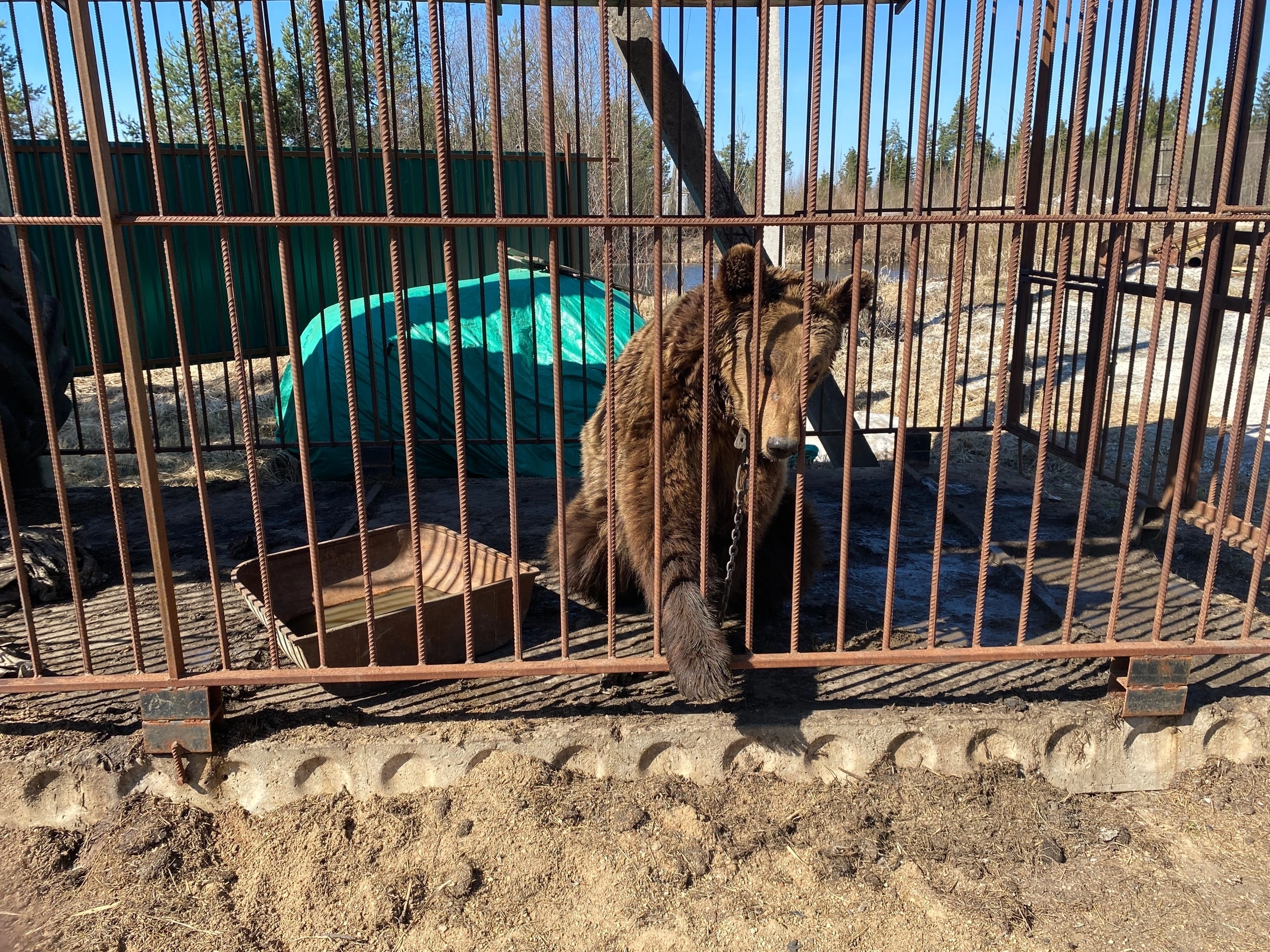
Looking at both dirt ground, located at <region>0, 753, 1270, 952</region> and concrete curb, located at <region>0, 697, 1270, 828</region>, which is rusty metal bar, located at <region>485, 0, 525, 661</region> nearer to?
concrete curb, located at <region>0, 697, 1270, 828</region>

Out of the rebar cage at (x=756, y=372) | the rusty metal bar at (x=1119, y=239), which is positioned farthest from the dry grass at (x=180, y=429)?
the rusty metal bar at (x=1119, y=239)

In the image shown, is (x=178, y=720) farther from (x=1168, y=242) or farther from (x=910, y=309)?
(x=1168, y=242)

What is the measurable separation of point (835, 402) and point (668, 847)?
4.51 meters

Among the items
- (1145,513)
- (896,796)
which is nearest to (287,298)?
(896,796)

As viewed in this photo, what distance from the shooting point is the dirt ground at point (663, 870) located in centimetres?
282

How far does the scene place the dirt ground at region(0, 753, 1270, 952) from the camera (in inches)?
111

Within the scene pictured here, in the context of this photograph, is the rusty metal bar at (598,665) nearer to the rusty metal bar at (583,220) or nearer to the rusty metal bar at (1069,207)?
the rusty metal bar at (1069,207)

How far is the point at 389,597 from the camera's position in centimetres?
440

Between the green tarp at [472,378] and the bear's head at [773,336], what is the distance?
3822 mm

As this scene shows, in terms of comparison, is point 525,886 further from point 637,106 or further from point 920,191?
point 637,106

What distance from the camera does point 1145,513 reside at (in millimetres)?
4879

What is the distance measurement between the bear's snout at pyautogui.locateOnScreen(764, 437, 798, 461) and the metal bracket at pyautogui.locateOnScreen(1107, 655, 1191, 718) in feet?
5.14

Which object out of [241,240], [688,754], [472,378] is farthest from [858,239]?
[241,240]


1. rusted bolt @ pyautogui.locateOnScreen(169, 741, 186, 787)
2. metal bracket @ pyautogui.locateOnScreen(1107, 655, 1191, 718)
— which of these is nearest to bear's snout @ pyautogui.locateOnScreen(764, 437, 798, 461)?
metal bracket @ pyautogui.locateOnScreen(1107, 655, 1191, 718)
